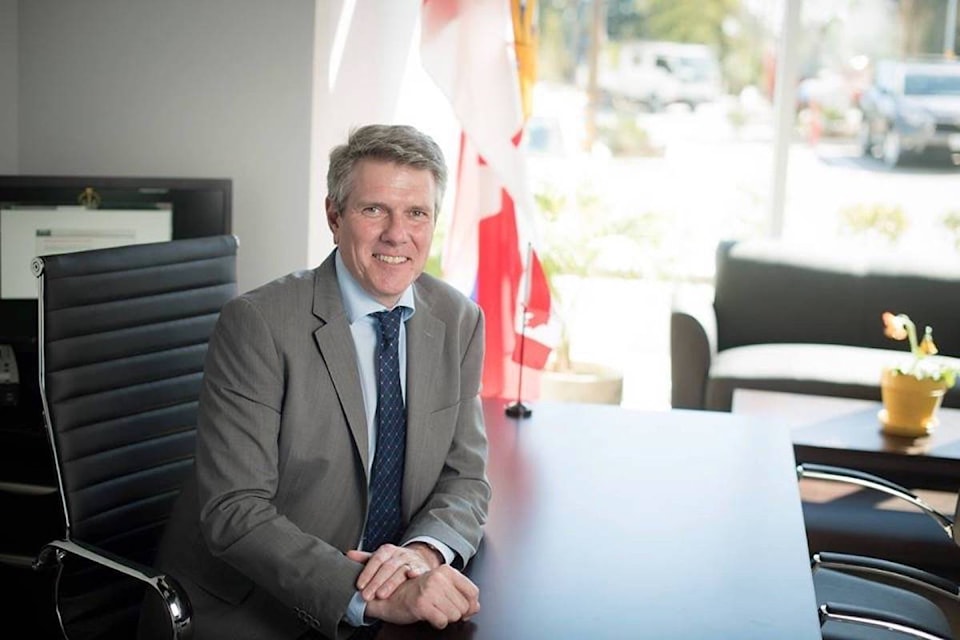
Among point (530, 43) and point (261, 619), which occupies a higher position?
point (530, 43)

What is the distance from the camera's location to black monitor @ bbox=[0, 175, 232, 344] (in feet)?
12.5

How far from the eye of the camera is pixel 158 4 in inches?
164

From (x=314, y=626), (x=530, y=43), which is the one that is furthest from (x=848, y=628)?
(x=530, y=43)

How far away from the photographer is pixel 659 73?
6465 mm

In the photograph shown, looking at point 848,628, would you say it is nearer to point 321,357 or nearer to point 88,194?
point 321,357

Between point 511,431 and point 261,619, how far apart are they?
0.89 m

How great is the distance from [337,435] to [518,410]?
85 cm

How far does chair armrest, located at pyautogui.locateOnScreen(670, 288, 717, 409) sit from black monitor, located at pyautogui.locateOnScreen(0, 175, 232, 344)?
2165mm

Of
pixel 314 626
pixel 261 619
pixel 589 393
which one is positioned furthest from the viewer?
pixel 589 393

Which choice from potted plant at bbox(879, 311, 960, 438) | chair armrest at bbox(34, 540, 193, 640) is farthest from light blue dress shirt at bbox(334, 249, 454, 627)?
potted plant at bbox(879, 311, 960, 438)

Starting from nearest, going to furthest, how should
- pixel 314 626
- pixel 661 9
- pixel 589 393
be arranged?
pixel 314 626, pixel 589 393, pixel 661 9

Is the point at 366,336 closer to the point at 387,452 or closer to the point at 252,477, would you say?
the point at 387,452

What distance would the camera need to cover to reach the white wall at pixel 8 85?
423 centimetres

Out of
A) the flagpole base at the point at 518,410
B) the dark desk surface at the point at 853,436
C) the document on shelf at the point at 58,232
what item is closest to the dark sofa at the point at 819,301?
the dark desk surface at the point at 853,436
